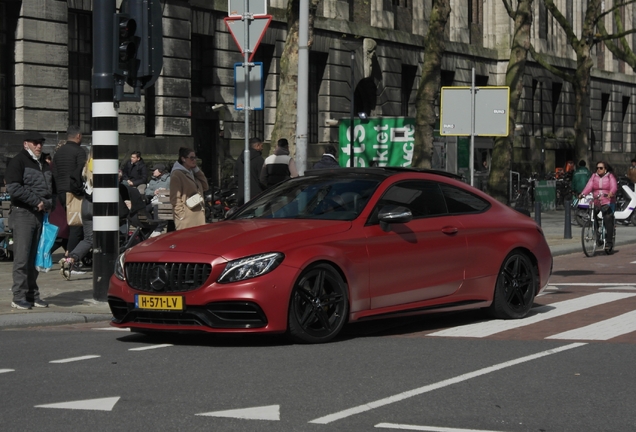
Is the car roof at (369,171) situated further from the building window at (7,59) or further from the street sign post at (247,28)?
the building window at (7,59)

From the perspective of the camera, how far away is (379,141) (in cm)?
3080

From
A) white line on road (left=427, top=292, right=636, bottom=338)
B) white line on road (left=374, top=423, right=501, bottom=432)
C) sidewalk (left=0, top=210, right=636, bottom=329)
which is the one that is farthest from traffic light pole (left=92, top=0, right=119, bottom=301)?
white line on road (left=374, top=423, right=501, bottom=432)

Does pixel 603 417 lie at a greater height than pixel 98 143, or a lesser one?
lesser

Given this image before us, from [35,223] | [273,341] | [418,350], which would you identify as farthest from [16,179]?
[418,350]

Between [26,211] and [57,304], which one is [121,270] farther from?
[57,304]

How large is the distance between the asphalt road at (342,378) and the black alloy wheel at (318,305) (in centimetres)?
14

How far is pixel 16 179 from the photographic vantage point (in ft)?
40.2

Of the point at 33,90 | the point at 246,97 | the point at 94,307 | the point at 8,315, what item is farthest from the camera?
the point at 33,90

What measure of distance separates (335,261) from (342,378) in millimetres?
1809

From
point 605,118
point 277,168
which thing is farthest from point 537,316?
point 605,118

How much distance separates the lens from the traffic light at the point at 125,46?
41.4 feet

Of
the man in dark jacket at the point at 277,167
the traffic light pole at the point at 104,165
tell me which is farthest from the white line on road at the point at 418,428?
the man in dark jacket at the point at 277,167

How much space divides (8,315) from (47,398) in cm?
461

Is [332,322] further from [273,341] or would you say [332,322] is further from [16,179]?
[16,179]
